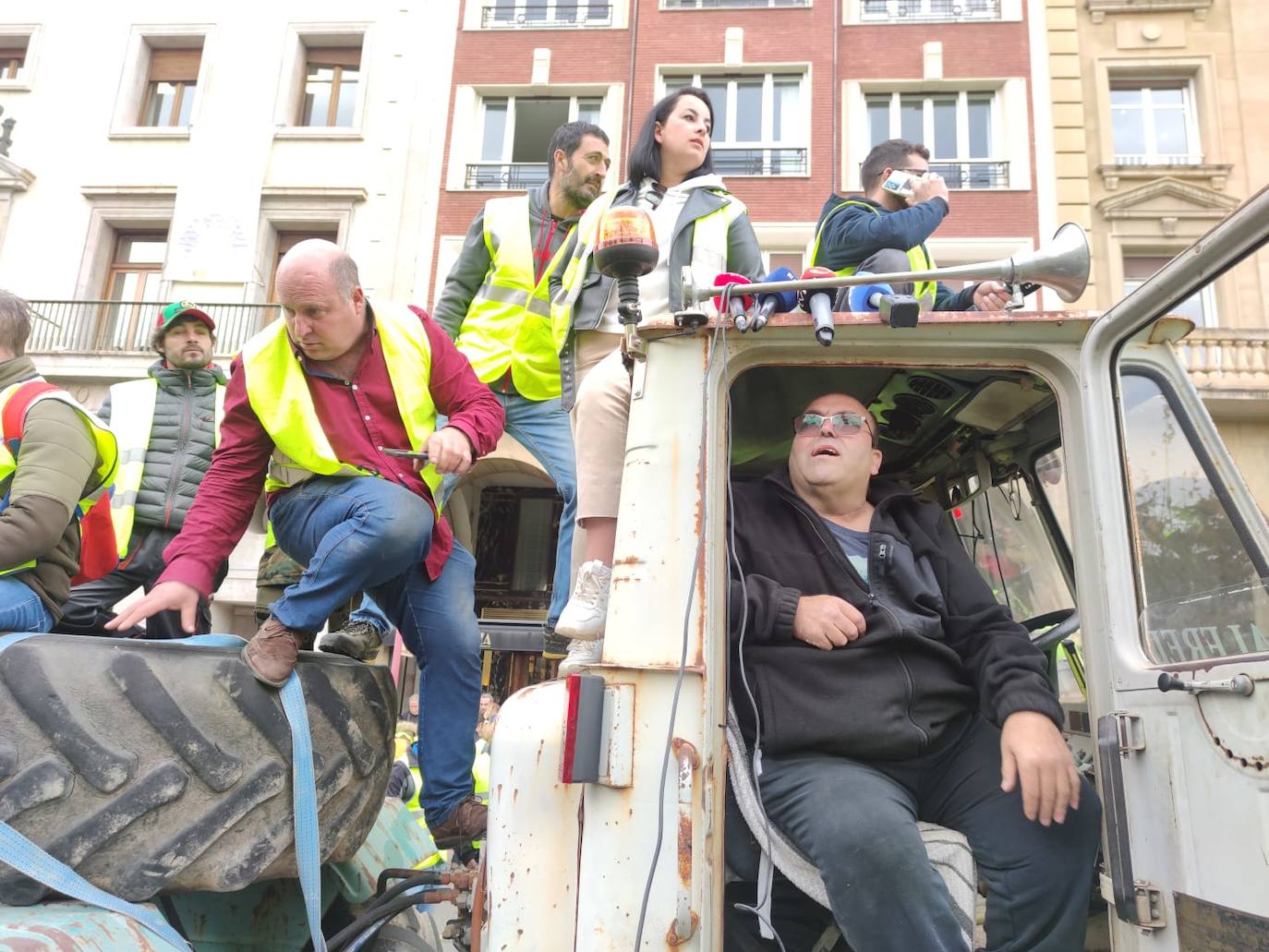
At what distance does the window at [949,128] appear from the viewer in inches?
624

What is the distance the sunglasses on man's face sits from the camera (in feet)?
8.24

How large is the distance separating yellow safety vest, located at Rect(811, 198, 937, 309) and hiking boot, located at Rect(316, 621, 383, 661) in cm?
199

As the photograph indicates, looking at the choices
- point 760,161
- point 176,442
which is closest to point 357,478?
point 176,442

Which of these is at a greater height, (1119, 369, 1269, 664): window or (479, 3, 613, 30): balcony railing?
(479, 3, 613, 30): balcony railing

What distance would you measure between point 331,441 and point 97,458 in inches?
27.6

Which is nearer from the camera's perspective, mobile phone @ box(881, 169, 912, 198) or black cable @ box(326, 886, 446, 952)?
black cable @ box(326, 886, 446, 952)

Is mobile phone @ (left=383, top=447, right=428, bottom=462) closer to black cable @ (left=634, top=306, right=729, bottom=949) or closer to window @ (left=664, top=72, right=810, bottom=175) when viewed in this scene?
black cable @ (left=634, top=306, right=729, bottom=949)

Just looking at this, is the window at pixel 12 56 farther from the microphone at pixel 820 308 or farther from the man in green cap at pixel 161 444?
the microphone at pixel 820 308

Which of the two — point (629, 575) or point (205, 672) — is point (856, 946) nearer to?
point (629, 575)

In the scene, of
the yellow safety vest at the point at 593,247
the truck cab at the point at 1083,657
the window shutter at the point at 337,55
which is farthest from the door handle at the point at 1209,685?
the window shutter at the point at 337,55

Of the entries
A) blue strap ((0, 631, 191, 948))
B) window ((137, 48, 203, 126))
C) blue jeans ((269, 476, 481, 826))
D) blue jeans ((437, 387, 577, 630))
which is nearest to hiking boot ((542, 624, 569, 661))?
blue jeans ((437, 387, 577, 630))

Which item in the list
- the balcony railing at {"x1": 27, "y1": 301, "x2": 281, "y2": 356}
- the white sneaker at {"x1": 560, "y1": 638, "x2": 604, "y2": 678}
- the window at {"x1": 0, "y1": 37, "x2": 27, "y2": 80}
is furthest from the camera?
the window at {"x1": 0, "y1": 37, "x2": 27, "y2": 80}

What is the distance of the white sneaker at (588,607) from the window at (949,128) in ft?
49.8

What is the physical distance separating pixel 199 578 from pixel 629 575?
4.24 ft
